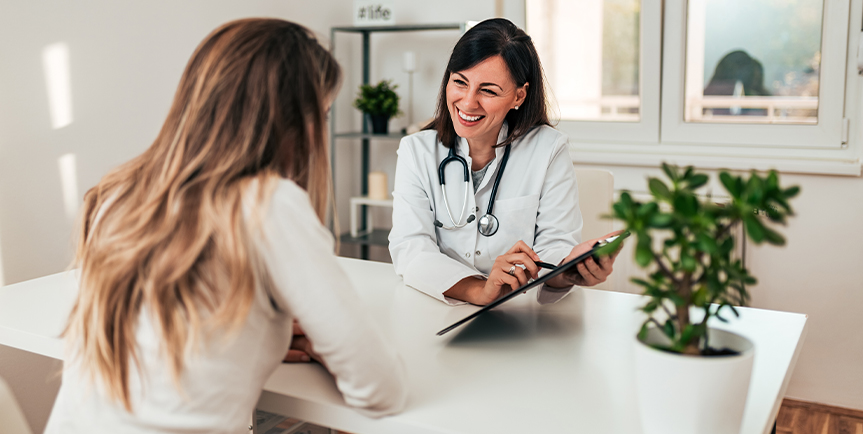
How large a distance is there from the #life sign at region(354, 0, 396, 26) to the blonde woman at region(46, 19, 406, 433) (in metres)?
2.38

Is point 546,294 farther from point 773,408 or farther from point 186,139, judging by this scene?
point 186,139

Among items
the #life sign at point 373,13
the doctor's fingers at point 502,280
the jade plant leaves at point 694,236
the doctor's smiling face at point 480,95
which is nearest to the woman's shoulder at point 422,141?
the doctor's smiling face at point 480,95

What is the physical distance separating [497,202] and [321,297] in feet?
3.08

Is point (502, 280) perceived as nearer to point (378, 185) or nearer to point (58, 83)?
point (58, 83)

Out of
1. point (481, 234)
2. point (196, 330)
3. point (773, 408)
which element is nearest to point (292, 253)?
point (196, 330)

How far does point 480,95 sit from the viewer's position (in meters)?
1.58

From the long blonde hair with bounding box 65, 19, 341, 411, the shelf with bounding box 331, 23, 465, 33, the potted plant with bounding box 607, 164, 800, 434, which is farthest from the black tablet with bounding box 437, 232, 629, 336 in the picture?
the shelf with bounding box 331, 23, 465, 33

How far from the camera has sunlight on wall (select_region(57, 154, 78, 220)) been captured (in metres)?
2.06

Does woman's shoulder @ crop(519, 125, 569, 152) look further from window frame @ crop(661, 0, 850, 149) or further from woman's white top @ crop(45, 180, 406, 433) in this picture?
window frame @ crop(661, 0, 850, 149)

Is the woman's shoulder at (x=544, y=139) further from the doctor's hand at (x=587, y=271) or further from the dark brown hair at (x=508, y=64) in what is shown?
the doctor's hand at (x=587, y=271)

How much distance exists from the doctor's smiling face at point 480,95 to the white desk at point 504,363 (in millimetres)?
451

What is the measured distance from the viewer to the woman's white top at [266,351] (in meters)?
0.73

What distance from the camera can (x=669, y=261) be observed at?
2.23 ft

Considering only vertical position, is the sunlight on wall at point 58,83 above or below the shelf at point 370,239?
above
